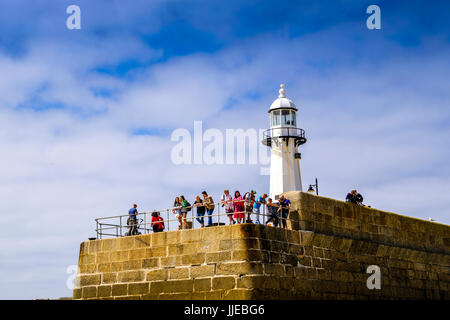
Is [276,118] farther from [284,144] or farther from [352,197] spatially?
[352,197]

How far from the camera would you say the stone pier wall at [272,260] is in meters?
18.1

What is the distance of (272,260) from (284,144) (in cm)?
1844

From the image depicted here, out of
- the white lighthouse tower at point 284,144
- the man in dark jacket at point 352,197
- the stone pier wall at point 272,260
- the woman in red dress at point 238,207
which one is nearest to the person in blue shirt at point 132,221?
the stone pier wall at point 272,260

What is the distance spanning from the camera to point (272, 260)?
1841 cm

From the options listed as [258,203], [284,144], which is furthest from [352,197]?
[284,144]

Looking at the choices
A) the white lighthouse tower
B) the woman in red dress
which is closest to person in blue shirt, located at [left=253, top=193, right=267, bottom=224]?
the woman in red dress

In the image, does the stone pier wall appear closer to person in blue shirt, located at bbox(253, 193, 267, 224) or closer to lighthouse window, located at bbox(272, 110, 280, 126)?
person in blue shirt, located at bbox(253, 193, 267, 224)

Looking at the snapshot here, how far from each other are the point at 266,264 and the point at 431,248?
9933 millimetres

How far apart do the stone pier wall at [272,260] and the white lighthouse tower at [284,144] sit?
1233 centimetres

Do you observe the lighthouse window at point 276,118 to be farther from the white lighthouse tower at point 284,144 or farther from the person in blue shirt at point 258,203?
the person in blue shirt at point 258,203

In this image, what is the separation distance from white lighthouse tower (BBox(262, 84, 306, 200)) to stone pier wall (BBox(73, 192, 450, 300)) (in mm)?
12334

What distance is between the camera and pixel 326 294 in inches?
780

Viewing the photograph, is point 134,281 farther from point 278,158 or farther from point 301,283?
point 278,158
